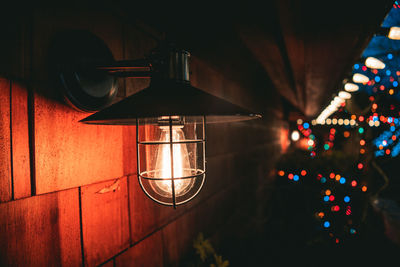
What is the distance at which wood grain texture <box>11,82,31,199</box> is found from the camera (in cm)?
108

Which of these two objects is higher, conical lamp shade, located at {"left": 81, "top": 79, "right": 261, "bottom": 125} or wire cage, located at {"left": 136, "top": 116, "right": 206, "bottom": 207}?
conical lamp shade, located at {"left": 81, "top": 79, "right": 261, "bottom": 125}

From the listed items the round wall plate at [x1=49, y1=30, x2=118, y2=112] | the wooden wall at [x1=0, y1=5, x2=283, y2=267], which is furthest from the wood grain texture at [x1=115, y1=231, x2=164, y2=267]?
the round wall plate at [x1=49, y1=30, x2=118, y2=112]

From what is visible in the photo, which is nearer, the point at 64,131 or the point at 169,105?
the point at 169,105

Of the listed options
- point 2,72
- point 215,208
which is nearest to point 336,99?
point 215,208

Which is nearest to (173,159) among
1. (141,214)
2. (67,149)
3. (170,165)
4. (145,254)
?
(170,165)

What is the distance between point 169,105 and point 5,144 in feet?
2.60

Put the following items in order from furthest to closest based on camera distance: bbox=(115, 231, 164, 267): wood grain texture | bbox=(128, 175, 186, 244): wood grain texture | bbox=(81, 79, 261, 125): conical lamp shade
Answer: bbox=(128, 175, 186, 244): wood grain texture < bbox=(115, 231, 164, 267): wood grain texture < bbox=(81, 79, 261, 125): conical lamp shade

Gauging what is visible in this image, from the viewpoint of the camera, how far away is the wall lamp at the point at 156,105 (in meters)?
0.78

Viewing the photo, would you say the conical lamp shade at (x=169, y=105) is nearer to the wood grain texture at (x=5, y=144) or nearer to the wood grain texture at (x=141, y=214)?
the wood grain texture at (x=5, y=144)

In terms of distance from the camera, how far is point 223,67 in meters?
3.50

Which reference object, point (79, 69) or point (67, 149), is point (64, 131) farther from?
point (79, 69)

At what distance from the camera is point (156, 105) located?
30.0 inches

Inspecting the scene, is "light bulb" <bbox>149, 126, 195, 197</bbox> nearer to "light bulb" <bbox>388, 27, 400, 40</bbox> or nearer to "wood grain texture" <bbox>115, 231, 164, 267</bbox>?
"wood grain texture" <bbox>115, 231, 164, 267</bbox>

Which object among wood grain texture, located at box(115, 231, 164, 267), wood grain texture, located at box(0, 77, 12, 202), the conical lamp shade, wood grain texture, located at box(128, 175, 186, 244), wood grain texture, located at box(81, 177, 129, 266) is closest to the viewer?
the conical lamp shade
